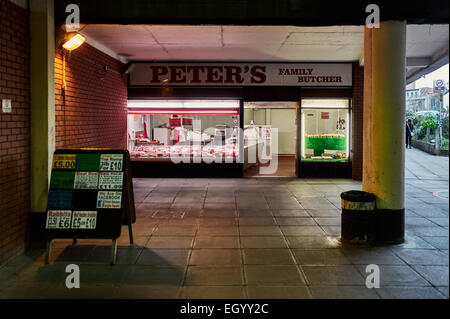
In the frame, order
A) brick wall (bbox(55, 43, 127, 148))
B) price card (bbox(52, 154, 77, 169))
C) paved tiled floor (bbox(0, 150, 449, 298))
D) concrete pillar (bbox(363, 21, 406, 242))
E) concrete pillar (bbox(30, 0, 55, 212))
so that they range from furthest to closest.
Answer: brick wall (bbox(55, 43, 127, 148)) → concrete pillar (bbox(363, 21, 406, 242)) → concrete pillar (bbox(30, 0, 55, 212)) → price card (bbox(52, 154, 77, 169)) → paved tiled floor (bbox(0, 150, 449, 298))

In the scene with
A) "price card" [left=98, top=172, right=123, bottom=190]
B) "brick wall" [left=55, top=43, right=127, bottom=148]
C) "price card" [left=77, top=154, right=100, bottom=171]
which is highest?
"brick wall" [left=55, top=43, right=127, bottom=148]

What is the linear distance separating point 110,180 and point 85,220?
63cm

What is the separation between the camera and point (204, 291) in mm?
4883

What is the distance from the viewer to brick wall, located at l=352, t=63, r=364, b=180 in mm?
14008

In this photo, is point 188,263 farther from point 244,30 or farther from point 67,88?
point 244,30

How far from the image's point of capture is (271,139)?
2078 centimetres

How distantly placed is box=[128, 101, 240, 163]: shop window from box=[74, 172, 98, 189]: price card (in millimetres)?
8245

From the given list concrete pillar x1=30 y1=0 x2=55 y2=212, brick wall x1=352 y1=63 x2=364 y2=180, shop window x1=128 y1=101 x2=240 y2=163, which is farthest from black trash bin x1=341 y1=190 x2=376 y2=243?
Answer: shop window x1=128 y1=101 x2=240 y2=163

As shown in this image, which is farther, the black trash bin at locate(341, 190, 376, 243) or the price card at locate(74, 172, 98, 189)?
the black trash bin at locate(341, 190, 376, 243)

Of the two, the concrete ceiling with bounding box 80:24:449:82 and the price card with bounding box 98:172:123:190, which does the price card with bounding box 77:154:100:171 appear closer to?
the price card with bounding box 98:172:123:190

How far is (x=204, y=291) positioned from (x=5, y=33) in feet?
14.0

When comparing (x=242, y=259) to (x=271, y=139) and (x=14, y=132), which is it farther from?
(x=271, y=139)
